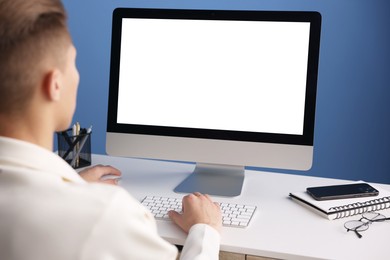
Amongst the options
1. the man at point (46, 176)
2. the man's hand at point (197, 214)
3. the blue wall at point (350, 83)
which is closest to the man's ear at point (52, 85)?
the man at point (46, 176)

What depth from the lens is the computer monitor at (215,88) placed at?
1540 millimetres

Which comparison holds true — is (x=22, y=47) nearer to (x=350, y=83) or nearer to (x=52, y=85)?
(x=52, y=85)

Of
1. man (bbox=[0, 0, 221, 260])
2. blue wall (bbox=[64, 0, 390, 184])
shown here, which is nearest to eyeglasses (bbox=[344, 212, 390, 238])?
man (bbox=[0, 0, 221, 260])

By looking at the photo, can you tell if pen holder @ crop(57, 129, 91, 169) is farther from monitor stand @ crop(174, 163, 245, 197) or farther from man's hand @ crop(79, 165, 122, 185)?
monitor stand @ crop(174, 163, 245, 197)

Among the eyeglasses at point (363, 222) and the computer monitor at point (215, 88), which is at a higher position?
the computer monitor at point (215, 88)

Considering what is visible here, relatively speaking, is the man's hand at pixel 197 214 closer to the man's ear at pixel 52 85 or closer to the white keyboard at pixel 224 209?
the white keyboard at pixel 224 209

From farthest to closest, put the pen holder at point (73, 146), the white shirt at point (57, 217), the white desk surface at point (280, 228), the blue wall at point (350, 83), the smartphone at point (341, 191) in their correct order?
the blue wall at point (350, 83), the pen holder at point (73, 146), the smartphone at point (341, 191), the white desk surface at point (280, 228), the white shirt at point (57, 217)

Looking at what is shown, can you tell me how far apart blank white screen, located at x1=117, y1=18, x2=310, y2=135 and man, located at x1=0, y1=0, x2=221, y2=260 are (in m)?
0.70

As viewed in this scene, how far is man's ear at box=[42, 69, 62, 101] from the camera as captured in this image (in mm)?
816

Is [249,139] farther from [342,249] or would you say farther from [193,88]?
[342,249]

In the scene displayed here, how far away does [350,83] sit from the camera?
2.79 metres

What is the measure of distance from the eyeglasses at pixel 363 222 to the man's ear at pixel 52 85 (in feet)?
2.60

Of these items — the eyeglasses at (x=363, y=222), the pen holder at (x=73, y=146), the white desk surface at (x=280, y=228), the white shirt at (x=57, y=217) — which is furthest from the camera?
the pen holder at (x=73, y=146)

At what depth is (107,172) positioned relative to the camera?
1.67m
